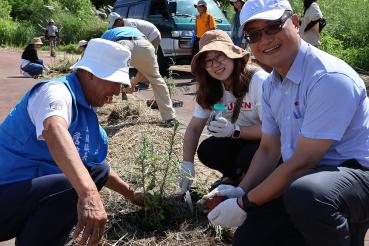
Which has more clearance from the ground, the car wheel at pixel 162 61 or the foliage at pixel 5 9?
the car wheel at pixel 162 61

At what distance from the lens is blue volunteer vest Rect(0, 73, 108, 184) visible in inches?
93.8

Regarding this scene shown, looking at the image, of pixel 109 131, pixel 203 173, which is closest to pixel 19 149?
pixel 203 173

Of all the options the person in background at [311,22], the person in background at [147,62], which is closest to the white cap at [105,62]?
the person in background at [147,62]

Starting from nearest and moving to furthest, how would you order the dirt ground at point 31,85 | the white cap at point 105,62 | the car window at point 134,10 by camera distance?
the white cap at point 105,62 → the dirt ground at point 31,85 → the car window at point 134,10

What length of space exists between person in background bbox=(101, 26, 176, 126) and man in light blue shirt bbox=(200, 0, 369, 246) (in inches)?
130

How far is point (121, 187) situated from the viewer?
305cm

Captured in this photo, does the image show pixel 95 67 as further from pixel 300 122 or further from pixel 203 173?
pixel 203 173

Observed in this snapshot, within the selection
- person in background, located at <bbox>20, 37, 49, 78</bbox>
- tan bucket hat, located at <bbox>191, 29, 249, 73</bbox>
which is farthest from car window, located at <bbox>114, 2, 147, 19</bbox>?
tan bucket hat, located at <bbox>191, 29, 249, 73</bbox>

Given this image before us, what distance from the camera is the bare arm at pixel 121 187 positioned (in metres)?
3.01

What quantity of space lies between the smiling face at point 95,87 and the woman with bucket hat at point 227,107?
89 centimetres

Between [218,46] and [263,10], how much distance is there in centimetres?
97

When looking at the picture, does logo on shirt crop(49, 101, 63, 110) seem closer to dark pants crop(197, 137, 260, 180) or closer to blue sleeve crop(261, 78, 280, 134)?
blue sleeve crop(261, 78, 280, 134)

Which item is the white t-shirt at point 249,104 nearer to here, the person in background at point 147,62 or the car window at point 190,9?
the person in background at point 147,62

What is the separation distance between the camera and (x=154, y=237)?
3.02 metres
